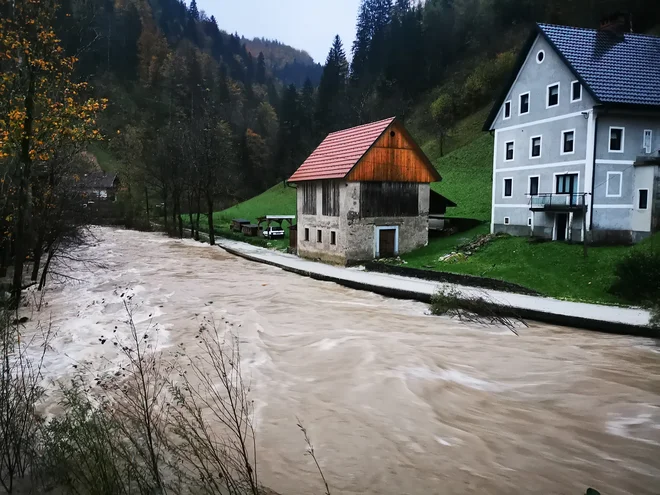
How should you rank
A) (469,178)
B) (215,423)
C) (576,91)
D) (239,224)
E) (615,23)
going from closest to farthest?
(215,423) → (576,91) → (615,23) → (469,178) → (239,224)

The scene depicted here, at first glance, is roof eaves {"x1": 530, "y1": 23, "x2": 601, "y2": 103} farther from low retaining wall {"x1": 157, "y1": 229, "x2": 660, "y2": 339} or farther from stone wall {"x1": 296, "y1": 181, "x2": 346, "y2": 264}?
low retaining wall {"x1": 157, "y1": 229, "x2": 660, "y2": 339}

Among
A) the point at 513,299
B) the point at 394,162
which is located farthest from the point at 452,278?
the point at 394,162

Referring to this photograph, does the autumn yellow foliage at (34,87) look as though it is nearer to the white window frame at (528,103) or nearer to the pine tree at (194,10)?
the white window frame at (528,103)

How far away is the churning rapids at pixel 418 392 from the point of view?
636 centimetres

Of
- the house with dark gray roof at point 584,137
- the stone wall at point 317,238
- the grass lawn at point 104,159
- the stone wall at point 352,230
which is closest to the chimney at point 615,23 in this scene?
the house with dark gray roof at point 584,137

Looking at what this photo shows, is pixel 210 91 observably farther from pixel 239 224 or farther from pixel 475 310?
pixel 475 310

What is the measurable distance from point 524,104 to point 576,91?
3.97m

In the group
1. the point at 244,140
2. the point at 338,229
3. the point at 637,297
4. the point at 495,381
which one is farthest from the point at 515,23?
the point at 495,381

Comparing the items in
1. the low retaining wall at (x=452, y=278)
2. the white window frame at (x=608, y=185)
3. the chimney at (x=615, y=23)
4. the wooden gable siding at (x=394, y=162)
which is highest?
the chimney at (x=615, y=23)

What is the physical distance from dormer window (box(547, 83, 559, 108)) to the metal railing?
16.1 feet

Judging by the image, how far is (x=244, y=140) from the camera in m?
82.1

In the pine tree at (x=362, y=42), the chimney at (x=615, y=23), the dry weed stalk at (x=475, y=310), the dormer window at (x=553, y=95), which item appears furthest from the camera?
the pine tree at (x=362, y=42)

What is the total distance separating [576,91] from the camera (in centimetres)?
2436

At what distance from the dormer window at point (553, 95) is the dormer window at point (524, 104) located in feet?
5.80
